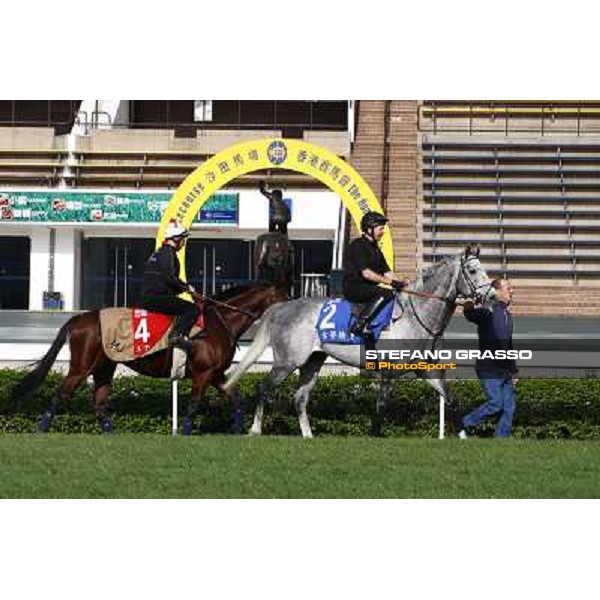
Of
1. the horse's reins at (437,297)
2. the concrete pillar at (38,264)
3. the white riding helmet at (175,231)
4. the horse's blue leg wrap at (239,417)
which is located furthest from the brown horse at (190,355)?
the concrete pillar at (38,264)

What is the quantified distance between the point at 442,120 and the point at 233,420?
9.39 metres

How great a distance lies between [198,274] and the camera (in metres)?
19.0

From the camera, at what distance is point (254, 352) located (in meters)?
14.0

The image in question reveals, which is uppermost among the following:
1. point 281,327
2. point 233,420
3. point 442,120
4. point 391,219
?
point 442,120

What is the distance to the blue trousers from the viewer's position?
45.8 feet

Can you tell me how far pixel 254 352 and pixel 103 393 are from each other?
1.73m

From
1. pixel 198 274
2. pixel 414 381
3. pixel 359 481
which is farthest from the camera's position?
pixel 198 274

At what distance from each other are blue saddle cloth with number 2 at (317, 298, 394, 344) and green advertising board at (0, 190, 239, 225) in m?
4.63

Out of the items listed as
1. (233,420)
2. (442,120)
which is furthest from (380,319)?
(442,120)

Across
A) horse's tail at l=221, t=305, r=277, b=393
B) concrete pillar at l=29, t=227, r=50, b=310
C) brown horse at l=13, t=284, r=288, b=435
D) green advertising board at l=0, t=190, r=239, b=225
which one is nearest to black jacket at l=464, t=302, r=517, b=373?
horse's tail at l=221, t=305, r=277, b=393

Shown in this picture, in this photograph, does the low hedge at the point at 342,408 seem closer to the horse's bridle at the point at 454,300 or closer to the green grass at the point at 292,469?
the horse's bridle at the point at 454,300

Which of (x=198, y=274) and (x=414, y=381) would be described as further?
(x=198, y=274)

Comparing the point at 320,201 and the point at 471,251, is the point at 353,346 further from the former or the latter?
A: the point at 320,201

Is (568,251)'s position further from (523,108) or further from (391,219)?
(523,108)
